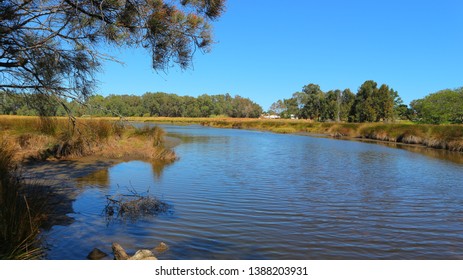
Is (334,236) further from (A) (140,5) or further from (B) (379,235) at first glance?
(A) (140,5)

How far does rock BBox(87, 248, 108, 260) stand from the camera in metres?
5.24

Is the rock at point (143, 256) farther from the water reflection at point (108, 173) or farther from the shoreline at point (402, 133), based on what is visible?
the shoreline at point (402, 133)

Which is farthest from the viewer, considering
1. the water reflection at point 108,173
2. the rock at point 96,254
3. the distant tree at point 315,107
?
the distant tree at point 315,107

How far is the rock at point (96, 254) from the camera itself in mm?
5240

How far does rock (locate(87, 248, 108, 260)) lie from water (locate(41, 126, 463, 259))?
23 centimetres

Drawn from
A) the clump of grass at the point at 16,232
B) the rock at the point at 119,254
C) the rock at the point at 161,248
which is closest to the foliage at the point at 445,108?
the rock at the point at 161,248

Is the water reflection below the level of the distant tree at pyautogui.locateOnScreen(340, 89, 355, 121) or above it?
below

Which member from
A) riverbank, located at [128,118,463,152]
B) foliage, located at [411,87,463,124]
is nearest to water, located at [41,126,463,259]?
riverbank, located at [128,118,463,152]

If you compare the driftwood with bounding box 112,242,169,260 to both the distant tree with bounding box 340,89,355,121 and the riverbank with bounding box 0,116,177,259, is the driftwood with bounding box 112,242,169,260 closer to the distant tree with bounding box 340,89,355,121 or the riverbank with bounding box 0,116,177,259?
the riverbank with bounding box 0,116,177,259

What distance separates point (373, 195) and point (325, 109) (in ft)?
282

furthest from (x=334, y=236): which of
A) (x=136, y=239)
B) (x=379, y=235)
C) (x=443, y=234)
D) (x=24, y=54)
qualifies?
(x=24, y=54)

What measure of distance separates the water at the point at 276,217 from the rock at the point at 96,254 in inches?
9.0

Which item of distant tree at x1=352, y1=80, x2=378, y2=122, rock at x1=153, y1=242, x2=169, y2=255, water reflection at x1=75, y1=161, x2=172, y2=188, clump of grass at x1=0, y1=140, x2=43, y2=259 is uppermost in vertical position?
distant tree at x1=352, y1=80, x2=378, y2=122

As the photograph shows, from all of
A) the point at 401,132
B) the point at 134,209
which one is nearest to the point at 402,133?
the point at 401,132
